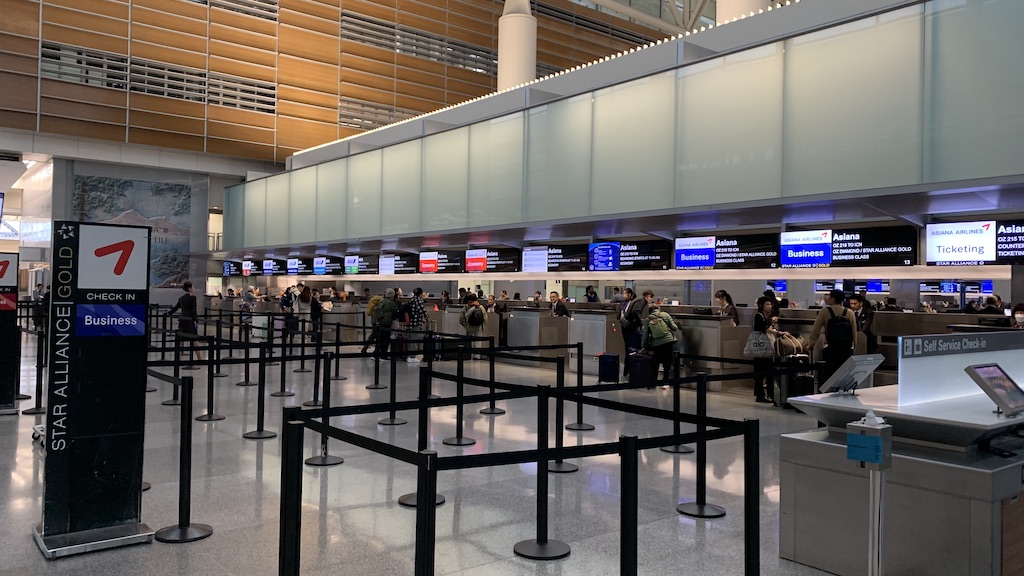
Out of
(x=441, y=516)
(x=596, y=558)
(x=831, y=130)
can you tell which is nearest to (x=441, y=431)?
(x=441, y=516)

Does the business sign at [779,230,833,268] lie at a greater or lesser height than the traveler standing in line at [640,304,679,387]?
greater

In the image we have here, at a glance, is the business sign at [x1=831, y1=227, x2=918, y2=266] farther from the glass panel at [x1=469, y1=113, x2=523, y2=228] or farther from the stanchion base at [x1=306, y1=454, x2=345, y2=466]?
the stanchion base at [x1=306, y1=454, x2=345, y2=466]

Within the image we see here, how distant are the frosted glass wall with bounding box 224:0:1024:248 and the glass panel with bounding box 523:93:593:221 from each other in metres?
0.03

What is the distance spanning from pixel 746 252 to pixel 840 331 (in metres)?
2.53

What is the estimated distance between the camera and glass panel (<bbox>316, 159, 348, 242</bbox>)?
67.2 feet

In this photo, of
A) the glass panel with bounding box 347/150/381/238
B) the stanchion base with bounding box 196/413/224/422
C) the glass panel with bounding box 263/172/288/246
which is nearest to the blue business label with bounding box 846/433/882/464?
the stanchion base with bounding box 196/413/224/422

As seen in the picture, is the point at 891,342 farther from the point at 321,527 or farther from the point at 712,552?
the point at 321,527

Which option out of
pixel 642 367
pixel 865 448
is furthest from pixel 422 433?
pixel 642 367

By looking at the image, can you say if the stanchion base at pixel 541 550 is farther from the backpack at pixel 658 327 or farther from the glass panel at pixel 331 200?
the glass panel at pixel 331 200

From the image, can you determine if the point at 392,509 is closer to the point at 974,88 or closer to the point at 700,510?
the point at 700,510

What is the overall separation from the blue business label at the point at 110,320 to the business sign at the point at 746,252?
934 cm

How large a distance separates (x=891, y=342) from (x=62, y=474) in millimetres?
11151

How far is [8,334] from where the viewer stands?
27.7 ft

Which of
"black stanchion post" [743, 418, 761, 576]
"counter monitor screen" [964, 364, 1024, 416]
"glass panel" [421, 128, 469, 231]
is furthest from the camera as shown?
"glass panel" [421, 128, 469, 231]
